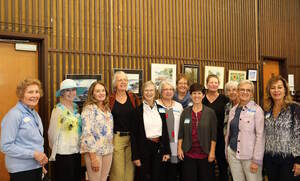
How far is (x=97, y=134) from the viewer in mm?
3256

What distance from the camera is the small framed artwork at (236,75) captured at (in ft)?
20.2

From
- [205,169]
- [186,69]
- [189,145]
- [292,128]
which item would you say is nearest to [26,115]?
[189,145]

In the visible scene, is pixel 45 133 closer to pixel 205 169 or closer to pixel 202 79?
pixel 205 169

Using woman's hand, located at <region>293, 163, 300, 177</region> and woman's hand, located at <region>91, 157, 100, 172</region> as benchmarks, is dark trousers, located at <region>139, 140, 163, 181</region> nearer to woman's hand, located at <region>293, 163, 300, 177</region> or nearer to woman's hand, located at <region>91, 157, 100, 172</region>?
woman's hand, located at <region>91, 157, 100, 172</region>

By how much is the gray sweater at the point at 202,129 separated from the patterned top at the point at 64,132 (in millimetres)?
1302

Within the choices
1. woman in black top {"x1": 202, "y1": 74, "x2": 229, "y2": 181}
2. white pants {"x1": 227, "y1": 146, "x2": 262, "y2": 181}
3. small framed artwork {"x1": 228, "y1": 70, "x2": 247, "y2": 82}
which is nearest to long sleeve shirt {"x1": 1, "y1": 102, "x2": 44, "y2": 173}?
white pants {"x1": 227, "y1": 146, "x2": 262, "y2": 181}

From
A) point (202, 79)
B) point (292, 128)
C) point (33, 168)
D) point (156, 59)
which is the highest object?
point (156, 59)

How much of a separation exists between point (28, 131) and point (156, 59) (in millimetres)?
3048

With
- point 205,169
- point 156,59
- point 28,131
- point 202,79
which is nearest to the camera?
point 28,131

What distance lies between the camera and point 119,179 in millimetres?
3510

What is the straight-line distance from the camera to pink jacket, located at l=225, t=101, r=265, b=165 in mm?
3076

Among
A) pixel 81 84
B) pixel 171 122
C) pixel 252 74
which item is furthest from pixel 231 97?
pixel 252 74

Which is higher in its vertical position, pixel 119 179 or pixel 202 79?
pixel 202 79

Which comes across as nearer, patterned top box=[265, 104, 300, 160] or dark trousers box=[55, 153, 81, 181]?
patterned top box=[265, 104, 300, 160]
